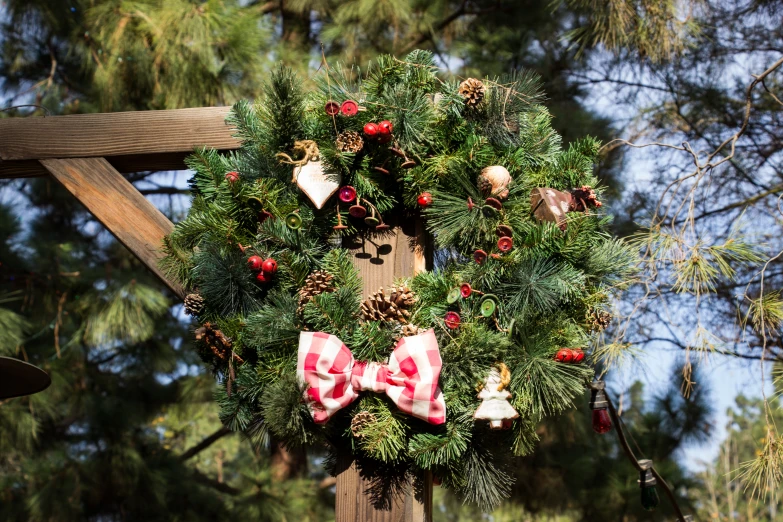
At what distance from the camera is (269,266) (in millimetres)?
1505

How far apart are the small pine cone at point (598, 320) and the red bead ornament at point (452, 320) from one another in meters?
0.30

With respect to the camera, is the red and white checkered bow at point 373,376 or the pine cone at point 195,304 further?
the pine cone at point 195,304

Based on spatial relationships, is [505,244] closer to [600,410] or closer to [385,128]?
[385,128]

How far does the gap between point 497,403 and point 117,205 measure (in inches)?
37.4

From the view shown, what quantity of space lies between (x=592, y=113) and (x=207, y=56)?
6.13 feet

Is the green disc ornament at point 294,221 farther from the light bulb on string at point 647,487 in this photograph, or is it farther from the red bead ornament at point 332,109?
the light bulb on string at point 647,487

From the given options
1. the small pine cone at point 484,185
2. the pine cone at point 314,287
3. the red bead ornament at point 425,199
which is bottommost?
the pine cone at point 314,287

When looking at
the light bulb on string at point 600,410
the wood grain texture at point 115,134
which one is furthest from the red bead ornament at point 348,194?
the light bulb on string at point 600,410

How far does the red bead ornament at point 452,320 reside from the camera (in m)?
1.46

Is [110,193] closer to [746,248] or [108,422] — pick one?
[746,248]

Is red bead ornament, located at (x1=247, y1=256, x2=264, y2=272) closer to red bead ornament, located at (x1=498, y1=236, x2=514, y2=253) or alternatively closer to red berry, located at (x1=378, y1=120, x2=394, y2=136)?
red berry, located at (x1=378, y1=120, x2=394, y2=136)

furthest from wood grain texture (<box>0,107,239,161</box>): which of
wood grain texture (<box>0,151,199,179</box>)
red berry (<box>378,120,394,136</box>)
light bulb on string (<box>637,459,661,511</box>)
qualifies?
light bulb on string (<box>637,459,661,511</box>)

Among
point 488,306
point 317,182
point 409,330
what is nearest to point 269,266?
point 317,182

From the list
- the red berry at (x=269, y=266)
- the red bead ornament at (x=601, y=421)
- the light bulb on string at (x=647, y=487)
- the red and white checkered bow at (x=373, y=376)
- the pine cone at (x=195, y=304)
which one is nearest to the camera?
the red and white checkered bow at (x=373, y=376)
